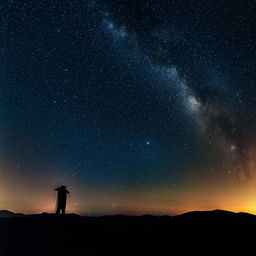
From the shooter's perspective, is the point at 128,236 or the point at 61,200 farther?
the point at 61,200

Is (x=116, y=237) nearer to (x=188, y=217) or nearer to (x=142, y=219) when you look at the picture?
(x=142, y=219)

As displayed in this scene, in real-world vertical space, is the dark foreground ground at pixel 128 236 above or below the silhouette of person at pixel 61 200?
below

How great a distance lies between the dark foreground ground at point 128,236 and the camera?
10.3m

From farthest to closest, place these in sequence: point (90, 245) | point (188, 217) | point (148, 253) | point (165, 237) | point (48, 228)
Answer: point (188, 217) → point (48, 228) → point (165, 237) → point (90, 245) → point (148, 253)

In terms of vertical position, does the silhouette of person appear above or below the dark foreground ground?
above

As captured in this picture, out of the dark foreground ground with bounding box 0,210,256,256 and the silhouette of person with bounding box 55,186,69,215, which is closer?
the dark foreground ground with bounding box 0,210,256,256

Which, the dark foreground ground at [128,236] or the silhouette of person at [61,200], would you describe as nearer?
the dark foreground ground at [128,236]

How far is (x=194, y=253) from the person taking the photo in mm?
10078

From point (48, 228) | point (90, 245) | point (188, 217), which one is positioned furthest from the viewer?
point (188, 217)

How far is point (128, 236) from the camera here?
1144cm

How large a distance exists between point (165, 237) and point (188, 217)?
3.17 metres

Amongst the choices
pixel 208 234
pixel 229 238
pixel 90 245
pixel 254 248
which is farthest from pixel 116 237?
pixel 254 248

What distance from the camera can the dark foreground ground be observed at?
10312 mm

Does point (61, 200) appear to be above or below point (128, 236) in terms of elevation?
above
